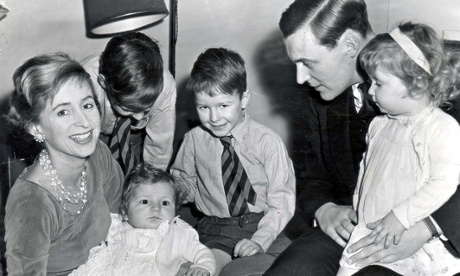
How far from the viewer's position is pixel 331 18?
6.30 ft

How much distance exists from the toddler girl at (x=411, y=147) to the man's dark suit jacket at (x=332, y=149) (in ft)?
0.70

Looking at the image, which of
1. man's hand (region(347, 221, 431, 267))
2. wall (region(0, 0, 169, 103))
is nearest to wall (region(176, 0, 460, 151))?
wall (region(0, 0, 169, 103))

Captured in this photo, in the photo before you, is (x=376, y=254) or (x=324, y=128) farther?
(x=324, y=128)

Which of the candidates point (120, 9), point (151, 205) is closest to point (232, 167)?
point (151, 205)

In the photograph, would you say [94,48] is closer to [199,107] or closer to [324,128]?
[199,107]

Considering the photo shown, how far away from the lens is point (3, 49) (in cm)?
302

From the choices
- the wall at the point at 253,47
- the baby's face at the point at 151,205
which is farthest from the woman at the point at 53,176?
the wall at the point at 253,47

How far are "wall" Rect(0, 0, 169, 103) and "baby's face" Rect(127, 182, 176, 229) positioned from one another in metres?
1.26

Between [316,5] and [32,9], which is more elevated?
[316,5]

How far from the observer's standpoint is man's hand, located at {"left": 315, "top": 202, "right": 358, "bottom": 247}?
182 cm

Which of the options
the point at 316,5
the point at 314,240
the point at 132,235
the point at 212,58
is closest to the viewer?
the point at 314,240

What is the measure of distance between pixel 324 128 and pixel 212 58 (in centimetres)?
52

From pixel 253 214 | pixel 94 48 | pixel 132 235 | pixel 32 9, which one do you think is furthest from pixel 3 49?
pixel 253 214

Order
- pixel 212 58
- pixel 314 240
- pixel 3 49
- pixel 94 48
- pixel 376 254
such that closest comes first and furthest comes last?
pixel 376 254 → pixel 314 240 → pixel 212 58 → pixel 3 49 → pixel 94 48
